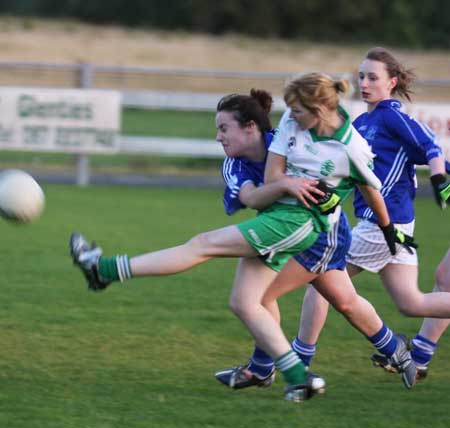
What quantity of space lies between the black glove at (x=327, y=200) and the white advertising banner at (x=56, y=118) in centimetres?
1074

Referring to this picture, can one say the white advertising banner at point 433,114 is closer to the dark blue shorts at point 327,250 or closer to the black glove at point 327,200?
the dark blue shorts at point 327,250

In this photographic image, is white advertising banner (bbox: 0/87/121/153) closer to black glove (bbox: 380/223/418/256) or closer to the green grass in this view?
the green grass

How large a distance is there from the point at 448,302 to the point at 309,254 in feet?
3.15

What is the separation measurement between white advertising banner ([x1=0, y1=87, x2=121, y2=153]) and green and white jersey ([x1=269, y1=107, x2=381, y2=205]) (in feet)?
35.1

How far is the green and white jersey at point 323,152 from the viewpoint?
5.28m

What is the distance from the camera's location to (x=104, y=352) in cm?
662

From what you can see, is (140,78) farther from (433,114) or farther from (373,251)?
(373,251)

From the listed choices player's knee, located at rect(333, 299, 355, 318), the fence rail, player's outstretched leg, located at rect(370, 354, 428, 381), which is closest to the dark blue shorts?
player's knee, located at rect(333, 299, 355, 318)

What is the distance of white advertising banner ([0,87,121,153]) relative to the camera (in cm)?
1565

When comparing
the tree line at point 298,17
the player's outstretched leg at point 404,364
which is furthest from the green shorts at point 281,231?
the tree line at point 298,17

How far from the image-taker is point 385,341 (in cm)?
590

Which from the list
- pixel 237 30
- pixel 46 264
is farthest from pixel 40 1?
pixel 46 264

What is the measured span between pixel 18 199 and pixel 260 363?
5.25 feet

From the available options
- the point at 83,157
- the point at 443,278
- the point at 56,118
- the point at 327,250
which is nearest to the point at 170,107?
the point at 83,157
